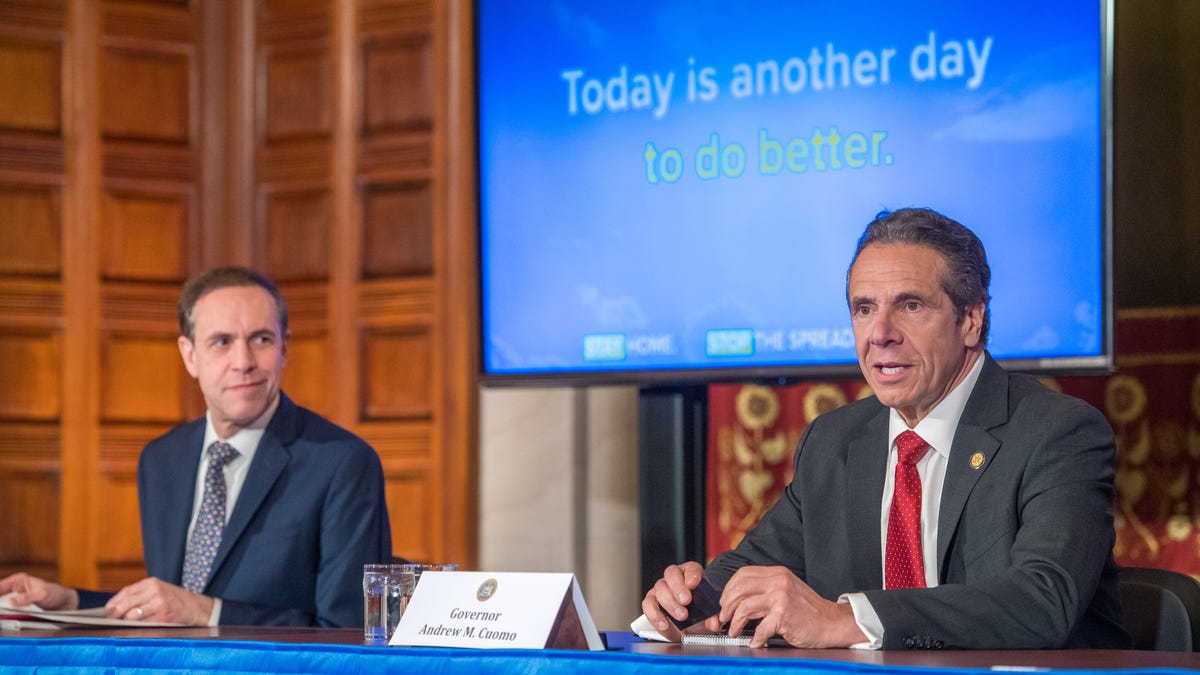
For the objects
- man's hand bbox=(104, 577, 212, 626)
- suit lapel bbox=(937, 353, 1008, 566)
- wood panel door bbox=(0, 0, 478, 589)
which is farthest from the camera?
wood panel door bbox=(0, 0, 478, 589)

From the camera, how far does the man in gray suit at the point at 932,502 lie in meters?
1.95

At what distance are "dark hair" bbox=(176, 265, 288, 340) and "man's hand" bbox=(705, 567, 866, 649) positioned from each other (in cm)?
159

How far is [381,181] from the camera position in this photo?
5.31 meters

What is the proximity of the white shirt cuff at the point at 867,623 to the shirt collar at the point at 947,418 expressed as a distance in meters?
0.50

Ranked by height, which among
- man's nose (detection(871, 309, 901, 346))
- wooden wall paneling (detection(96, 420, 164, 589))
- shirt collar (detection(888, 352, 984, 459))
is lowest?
wooden wall paneling (detection(96, 420, 164, 589))

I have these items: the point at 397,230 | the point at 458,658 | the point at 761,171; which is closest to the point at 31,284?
the point at 397,230

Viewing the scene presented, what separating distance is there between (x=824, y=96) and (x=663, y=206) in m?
0.51

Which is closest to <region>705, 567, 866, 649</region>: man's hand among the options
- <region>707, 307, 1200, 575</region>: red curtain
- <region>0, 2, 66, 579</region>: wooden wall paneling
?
<region>707, 307, 1200, 575</region>: red curtain

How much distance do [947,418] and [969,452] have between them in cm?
10

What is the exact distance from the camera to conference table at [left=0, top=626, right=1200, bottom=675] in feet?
5.27

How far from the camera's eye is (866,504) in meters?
2.42

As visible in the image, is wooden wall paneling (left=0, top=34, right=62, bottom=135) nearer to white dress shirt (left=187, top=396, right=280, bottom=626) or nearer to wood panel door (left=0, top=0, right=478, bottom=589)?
wood panel door (left=0, top=0, right=478, bottom=589)

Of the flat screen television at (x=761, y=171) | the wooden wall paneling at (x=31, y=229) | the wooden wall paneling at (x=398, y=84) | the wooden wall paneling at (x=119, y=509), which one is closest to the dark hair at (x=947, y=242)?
the flat screen television at (x=761, y=171)

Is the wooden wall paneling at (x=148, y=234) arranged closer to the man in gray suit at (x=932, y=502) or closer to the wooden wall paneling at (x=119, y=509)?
the wooden wall paneling at (x=119, y=509)
